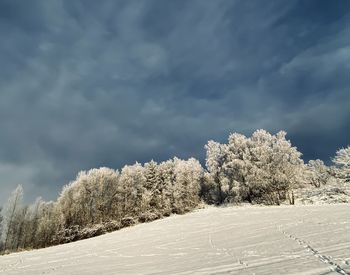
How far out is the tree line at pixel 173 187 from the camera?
75688 millimetres

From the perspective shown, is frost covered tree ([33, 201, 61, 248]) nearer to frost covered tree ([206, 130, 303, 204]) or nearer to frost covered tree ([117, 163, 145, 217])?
frost covered tree ([117, 163, 145, 217])

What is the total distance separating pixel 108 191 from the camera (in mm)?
87938

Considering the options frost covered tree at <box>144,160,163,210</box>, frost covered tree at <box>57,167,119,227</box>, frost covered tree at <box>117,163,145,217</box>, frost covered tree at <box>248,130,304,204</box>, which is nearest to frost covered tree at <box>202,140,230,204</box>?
frost covered tree at <box>248,130,304,204</box>

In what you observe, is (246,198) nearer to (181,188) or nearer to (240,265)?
(181,188)

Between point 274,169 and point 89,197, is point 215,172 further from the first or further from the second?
point 89,197

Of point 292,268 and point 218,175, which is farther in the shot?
point 218,175

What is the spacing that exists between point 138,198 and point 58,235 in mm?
21826

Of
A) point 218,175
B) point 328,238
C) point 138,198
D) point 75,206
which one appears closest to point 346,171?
point 218,175

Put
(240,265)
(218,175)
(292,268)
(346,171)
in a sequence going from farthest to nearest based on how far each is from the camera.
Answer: (218,175), (346,171), (240,265), (292,268)

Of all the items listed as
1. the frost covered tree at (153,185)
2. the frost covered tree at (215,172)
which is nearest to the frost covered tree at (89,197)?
the frost covered tree at (153,185)

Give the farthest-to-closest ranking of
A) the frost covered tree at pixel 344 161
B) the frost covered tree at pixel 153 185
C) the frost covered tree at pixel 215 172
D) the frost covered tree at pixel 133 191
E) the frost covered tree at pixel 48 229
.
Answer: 1. the frost covered tree at pixel 215 172
2. the frost covered tree at pixel 48 229
3. the frost covered tree at pixel 153 185
4. the frost covered tree at pixel 133 191
5. the frost covered tree at pixel 344 161

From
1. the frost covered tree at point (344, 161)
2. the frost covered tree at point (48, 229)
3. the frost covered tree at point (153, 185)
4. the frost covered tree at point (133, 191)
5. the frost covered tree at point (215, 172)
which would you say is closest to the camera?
the frost covered tree at point (344, 161)

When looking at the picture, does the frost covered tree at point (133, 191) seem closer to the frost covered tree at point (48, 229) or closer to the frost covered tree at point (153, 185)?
the frost covered tree at point (153, 185)

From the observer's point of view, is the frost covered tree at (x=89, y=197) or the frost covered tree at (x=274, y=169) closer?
the frost covered tree at (x=274, y=169)
